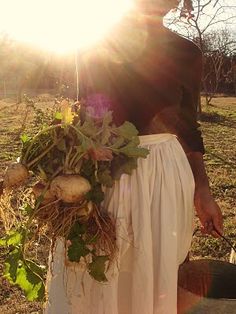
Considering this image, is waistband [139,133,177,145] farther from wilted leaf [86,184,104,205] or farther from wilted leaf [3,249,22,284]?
wilted leaf [3,249,22,284]

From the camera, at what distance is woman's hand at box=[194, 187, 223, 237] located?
2041 millimetres

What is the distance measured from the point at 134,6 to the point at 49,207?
2.56 feet

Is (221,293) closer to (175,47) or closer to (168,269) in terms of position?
(168,269)

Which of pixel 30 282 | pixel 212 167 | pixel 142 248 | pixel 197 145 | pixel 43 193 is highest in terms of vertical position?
pixel 197 145

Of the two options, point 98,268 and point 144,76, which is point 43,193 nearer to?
point 98,268

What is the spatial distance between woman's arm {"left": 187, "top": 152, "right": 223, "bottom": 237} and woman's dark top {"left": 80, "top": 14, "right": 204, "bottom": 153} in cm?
24

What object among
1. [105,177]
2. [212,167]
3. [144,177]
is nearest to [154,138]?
[144,177]

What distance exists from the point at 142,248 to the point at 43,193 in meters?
0.41

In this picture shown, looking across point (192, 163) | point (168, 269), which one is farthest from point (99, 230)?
point (192, 163)

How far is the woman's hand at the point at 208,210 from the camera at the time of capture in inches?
80.4

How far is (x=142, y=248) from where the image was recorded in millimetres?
1864

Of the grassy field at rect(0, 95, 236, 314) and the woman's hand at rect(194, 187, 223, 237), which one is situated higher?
the woman's hand at rect(194, 187, 223, 237)

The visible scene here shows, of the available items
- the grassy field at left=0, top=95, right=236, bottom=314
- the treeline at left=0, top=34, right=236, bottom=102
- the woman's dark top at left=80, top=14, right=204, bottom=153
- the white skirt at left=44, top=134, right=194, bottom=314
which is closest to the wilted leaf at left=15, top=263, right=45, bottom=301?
the white skirt at left=44, top=134, right=194, bottom=314

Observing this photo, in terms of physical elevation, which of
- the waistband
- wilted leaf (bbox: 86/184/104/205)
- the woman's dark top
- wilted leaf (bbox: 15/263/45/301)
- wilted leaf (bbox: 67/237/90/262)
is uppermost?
the woman's dark top
